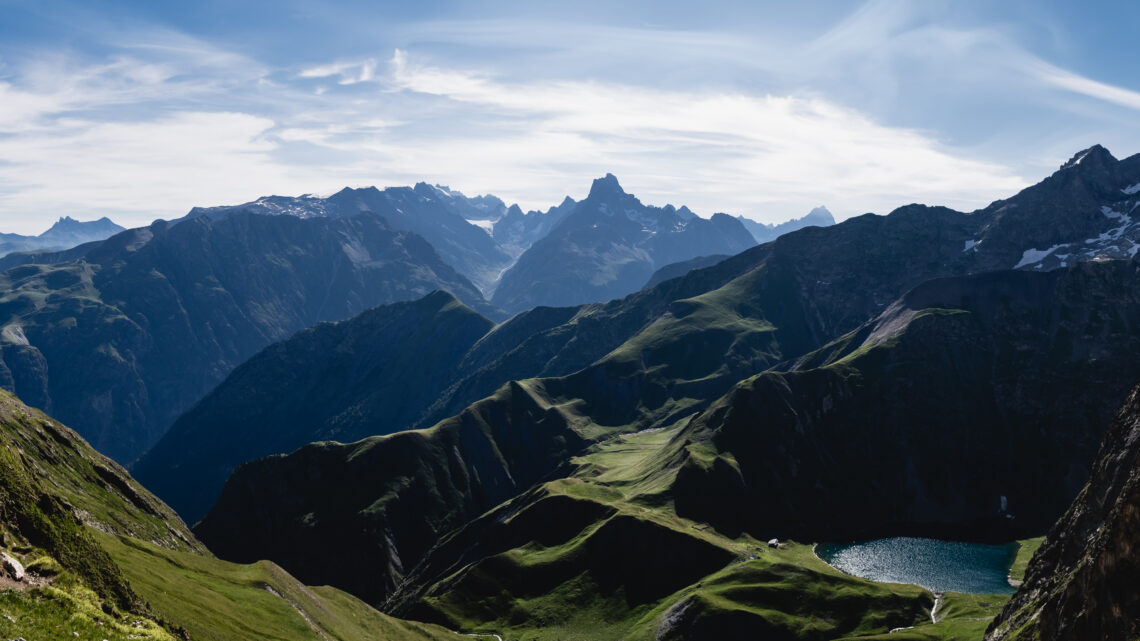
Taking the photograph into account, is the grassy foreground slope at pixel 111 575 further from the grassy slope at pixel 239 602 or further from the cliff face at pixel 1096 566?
the cliff face at pixel 1096 566

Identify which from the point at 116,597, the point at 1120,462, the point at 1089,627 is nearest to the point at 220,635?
the point at 116,597

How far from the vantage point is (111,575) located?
6281cm

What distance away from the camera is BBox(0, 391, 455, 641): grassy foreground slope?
49.6m

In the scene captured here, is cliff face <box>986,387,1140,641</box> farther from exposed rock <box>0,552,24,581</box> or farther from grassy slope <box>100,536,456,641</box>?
grassy slope <box>100,536,456,641</box>

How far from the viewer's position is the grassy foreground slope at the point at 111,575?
49.6 meters

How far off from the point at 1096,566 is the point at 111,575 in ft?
308

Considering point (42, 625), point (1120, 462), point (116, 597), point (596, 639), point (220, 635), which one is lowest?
point (596, 639)

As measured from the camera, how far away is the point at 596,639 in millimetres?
193250

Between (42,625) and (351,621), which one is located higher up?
(42,625)

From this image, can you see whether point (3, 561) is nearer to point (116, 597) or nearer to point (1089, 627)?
point (116, 597)

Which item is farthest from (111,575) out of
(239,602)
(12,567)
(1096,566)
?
(1096,566)

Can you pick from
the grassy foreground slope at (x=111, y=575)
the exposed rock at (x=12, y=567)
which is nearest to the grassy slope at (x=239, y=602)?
the grassy foreground slope at (x=111, y=575)

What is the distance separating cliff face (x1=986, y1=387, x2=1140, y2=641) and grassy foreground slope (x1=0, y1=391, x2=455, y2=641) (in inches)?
3359

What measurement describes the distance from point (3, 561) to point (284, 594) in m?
94.9
